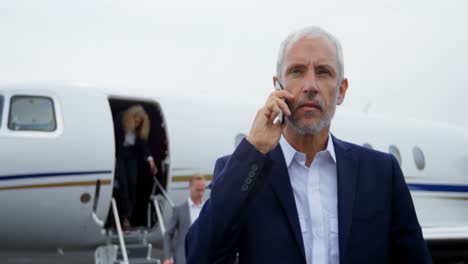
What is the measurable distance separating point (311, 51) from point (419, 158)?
9.79 m

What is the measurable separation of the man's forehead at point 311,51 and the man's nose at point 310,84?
2.2 inches

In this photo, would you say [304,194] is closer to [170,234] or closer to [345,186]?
[345,186]

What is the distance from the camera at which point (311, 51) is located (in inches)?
69.6

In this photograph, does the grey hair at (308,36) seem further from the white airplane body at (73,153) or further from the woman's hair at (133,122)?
the woman's hair at (133,122)

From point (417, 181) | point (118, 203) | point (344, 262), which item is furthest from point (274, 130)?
point (417, 181)

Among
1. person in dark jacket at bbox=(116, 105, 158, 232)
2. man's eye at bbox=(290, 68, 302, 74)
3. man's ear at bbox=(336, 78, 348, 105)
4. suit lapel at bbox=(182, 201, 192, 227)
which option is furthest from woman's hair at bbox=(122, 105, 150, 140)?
man's eye at bbox=(290, 68, 302, 74)

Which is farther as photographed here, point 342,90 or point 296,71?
point 342,90

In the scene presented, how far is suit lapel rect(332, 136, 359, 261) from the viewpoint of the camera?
1.66m

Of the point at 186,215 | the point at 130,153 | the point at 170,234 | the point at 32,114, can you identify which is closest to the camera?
the point at 186,215

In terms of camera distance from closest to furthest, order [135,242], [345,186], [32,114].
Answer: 1. [345,186]
2. [32,114]
3. [135,242]

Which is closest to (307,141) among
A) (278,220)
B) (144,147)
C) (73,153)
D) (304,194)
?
(304,194)

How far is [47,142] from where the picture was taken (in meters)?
7.00

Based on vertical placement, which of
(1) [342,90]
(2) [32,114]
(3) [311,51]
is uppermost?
(3) [311,51]

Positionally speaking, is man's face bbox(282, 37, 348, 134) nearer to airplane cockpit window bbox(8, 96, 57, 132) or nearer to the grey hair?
the grey hair
